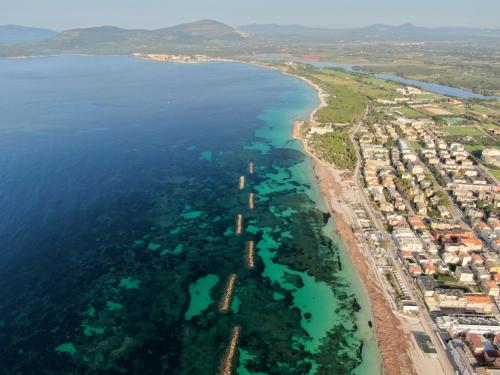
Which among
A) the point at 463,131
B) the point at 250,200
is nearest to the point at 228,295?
the point at 250,200

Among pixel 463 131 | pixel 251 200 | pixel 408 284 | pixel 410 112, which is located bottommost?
pixel 408 284

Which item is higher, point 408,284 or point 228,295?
point 228,295

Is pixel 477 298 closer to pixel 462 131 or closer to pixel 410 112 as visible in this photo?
pixel 462 131

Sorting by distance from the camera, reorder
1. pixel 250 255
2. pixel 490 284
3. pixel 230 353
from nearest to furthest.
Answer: pixel 230 353 → pixel 490 284 → pixel 250 255

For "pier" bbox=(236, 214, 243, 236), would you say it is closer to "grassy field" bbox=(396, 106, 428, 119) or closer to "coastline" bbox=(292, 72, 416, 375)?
"coastline" bbox=(292, 72, 416, 375)

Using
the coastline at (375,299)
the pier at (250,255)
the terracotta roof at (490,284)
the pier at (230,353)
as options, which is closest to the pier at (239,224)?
the pier at (250,255)

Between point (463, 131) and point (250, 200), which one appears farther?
point (463, 131)

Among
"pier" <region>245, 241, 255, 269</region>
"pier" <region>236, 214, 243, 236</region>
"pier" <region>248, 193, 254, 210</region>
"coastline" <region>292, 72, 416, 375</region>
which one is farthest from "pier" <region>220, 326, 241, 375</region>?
"pier" <region>248, 193, 254, 210</region>

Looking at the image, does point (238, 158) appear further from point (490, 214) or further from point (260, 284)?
point (490, 214)
